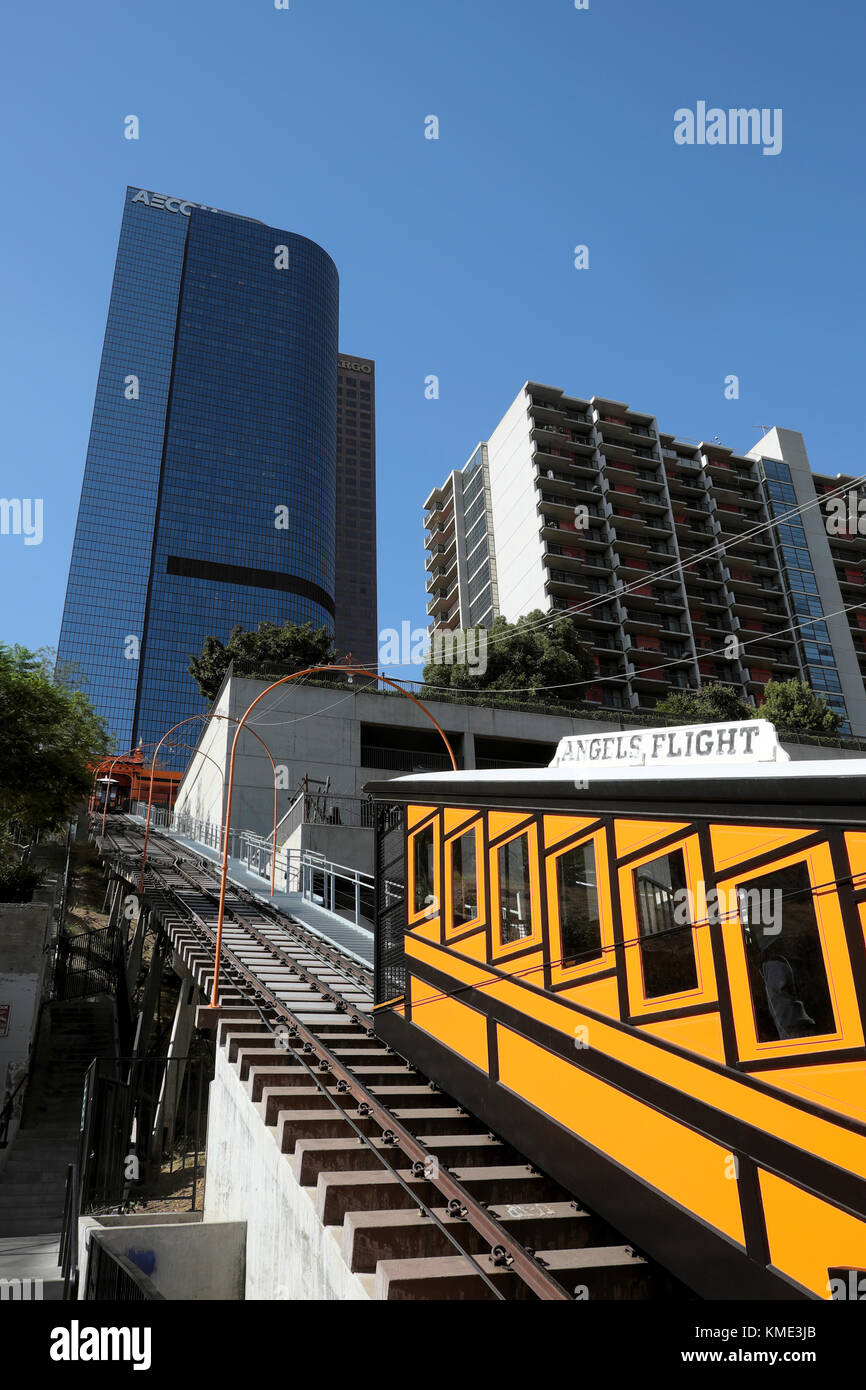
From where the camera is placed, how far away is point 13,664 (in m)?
26.4

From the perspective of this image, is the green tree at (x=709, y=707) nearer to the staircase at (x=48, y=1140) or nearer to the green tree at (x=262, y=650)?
the green tree at (x=262, y=650)

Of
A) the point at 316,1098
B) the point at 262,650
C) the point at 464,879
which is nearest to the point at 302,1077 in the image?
the point at 316,1098

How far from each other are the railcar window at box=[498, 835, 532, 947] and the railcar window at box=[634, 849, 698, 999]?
1.42 metres

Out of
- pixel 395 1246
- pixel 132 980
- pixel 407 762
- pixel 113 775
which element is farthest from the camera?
pixel 113 775

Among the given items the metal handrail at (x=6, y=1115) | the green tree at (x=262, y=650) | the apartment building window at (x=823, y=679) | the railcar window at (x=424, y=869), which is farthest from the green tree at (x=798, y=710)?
the railcar window at (x=424, y=869)

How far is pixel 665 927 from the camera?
543 centimetres

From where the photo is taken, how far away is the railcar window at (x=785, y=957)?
4367 millimetres

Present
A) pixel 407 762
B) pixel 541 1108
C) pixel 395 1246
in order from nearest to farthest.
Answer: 1. pixel 395 1246
2. pixel 541 1108
3. pixel 407 762

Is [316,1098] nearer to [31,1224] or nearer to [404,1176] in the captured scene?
[404,1176]

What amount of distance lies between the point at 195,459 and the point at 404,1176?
158 meters

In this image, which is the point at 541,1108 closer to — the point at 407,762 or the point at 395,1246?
the point at 395,1246

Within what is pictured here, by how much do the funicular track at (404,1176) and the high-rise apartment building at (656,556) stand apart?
61.3m

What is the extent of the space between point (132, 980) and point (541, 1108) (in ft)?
70.0
